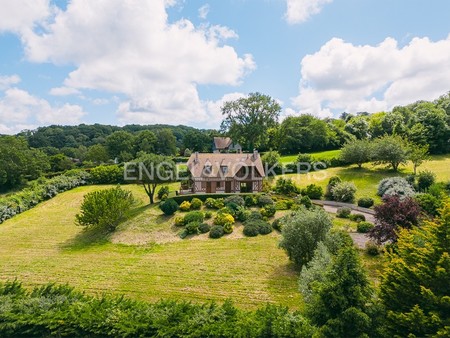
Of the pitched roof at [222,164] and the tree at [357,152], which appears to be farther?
the tree at [357,152]

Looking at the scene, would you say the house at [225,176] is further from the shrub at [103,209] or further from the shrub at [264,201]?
the shrub at [103,209]

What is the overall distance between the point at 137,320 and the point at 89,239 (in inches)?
849

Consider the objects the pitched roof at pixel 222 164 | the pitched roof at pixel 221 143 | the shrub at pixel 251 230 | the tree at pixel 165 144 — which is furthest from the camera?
the tree at pixel 165 144

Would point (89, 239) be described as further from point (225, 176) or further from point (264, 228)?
point (225, 176)

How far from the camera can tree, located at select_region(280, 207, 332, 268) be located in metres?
20.6

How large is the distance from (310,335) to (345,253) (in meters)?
3.25

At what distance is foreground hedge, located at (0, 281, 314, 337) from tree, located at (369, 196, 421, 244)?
39.4 feet

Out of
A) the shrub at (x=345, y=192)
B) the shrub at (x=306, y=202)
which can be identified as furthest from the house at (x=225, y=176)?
→ the shrub at (x=345, y=192)

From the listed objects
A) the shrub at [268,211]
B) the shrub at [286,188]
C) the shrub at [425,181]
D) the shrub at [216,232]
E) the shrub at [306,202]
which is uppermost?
the shrub at [425,181]

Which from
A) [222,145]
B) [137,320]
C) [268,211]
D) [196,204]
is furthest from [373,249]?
[222,145]

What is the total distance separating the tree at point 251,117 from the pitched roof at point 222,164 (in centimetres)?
2056

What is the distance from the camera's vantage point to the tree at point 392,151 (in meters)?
43.7

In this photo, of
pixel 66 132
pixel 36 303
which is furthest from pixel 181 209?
pixel 66 132

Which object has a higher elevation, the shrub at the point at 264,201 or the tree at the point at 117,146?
the tree at the point at 117,146
